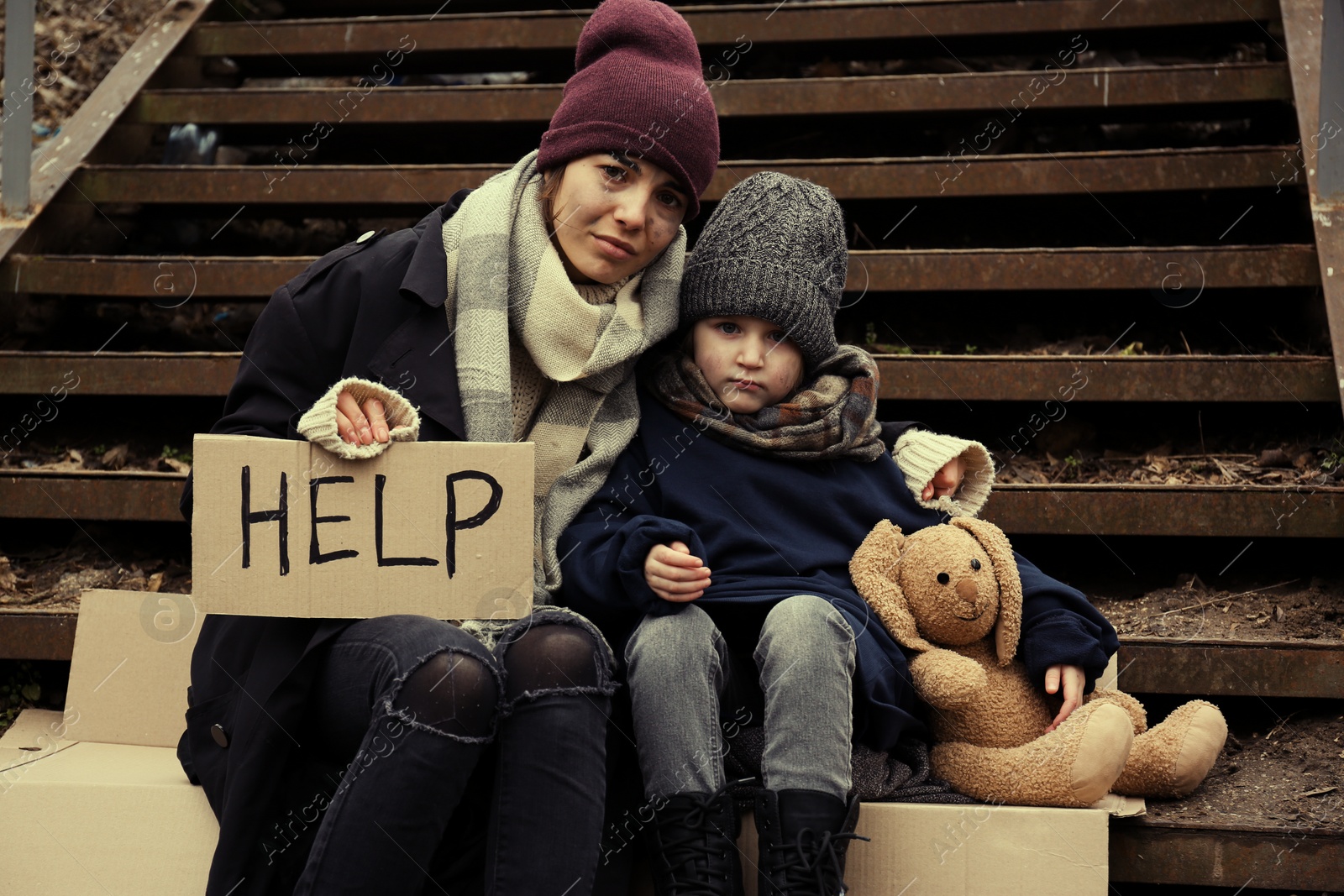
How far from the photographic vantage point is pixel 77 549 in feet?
9.39

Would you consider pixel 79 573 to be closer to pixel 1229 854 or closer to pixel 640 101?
pixel 640 101

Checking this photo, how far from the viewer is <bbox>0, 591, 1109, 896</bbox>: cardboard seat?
176 cm

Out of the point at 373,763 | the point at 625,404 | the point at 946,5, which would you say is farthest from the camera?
the point at 946,5

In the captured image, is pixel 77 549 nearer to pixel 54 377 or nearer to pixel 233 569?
pixel 54 377

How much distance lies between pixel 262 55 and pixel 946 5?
2.14 meters

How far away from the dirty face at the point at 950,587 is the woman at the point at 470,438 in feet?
1.83

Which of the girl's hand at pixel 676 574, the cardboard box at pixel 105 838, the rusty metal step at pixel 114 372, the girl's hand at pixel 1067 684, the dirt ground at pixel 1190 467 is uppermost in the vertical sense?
the rusty metal step at pixel 114 372

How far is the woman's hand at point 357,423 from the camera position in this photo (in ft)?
5.54

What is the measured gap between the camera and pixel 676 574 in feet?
5.85

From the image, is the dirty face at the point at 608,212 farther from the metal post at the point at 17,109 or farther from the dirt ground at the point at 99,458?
the metal post at the point at 17,109

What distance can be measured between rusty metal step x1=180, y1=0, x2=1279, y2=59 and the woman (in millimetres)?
1425

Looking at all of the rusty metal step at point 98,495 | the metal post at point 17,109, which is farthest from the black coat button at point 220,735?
the metal post at point 17,109

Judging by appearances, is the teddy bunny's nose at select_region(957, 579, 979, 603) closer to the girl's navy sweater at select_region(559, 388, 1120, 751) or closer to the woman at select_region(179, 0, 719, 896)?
the girl's navy sweater at select_region(559, 388, 1120, 751)

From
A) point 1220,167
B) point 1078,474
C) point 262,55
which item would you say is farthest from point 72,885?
point 1220,167
